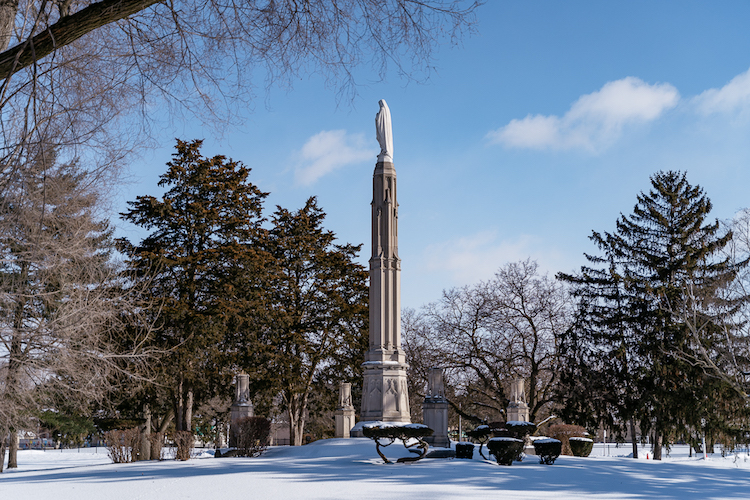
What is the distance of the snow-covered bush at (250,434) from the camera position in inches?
794

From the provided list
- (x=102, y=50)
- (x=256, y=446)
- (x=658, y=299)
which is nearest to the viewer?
(x=102, y=50)

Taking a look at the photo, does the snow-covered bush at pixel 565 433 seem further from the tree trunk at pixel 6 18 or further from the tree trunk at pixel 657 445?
the tree trunk at pixel 6 18

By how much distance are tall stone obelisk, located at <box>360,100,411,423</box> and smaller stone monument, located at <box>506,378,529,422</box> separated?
4781mm

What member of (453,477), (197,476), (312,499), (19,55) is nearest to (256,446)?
(197,476)

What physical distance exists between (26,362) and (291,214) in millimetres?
20272

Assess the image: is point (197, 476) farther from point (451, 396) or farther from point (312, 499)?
point (451, 396)

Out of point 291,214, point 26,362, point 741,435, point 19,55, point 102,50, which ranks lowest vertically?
point 741,435

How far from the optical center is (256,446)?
20625 mm

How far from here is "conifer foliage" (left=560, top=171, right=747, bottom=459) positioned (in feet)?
Answer: 89.4

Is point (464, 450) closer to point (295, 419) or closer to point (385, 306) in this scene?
point (385, 306)

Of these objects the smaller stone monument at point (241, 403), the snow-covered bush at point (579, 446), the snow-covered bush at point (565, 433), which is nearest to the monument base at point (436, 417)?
the snow-covered bush at point (579, 446)

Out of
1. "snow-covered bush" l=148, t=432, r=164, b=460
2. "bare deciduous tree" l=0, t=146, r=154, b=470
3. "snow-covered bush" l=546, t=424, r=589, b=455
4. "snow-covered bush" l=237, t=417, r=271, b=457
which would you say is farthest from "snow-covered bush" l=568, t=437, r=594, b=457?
"bare deciduous tree" l=0, t=146, r=154, b=470

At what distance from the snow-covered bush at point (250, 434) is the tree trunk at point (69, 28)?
1680cm

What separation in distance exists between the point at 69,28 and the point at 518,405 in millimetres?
21690
